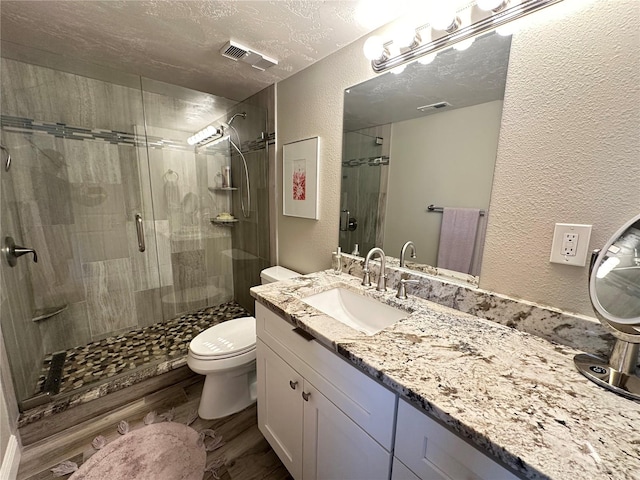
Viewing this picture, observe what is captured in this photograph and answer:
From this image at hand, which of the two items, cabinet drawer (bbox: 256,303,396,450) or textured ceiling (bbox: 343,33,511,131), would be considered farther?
textured ceiling (bbox: 343,33,511,131)

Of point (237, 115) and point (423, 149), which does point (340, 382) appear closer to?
point (423, 149)

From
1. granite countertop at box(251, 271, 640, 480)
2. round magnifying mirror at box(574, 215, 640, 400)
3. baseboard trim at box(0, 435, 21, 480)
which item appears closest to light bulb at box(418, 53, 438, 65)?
round magnifying mirror at box(574, 215, 640, 400)

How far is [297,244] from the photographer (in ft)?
6.32

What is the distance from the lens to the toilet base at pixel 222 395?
1.53 metres

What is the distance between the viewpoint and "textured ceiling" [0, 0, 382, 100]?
115 cm

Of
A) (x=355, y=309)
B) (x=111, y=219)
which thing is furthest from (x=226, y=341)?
(x=111, y=219)

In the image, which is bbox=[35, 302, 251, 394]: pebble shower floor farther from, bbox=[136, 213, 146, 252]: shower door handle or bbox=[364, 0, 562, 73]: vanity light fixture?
bbox=[364, 0, 562, 73]: vanity light fixture

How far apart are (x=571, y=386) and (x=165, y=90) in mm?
2837

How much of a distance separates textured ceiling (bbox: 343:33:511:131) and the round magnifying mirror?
61 cm

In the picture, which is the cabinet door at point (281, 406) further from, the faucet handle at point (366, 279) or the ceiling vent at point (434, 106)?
the ceiling vent at point (434, 106)

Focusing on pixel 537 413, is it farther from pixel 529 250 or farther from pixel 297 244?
pixel 297 244

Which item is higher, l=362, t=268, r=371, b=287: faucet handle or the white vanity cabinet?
l=362, t=268, r=371, b=287: faucet handle

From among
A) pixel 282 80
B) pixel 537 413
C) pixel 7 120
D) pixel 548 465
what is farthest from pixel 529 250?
pixel 7 120

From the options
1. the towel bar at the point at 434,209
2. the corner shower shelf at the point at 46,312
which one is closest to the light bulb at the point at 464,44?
the towel bar at the point at 434,209
